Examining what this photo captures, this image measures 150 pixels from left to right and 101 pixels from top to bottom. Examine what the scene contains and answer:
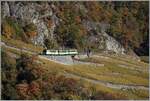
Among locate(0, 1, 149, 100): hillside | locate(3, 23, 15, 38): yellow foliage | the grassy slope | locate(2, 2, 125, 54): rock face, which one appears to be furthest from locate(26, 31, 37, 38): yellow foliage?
the grassy slope

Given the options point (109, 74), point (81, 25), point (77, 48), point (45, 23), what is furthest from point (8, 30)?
Result: point (81, 25)

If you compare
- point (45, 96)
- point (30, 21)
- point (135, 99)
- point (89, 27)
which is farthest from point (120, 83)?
point (89, 27)

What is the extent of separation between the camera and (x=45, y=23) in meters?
151

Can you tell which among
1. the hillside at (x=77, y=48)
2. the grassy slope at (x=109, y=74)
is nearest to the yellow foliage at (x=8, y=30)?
the hillside at (x=77, y=48)

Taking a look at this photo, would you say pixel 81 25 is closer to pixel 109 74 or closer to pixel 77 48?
pixel 77 48

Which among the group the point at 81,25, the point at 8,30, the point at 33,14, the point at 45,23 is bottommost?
the point at 81,25

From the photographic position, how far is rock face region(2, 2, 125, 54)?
145750 mm

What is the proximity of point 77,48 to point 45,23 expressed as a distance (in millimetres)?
9106

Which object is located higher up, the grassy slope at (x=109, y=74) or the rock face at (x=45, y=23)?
the rock face at (x=45, y=23)

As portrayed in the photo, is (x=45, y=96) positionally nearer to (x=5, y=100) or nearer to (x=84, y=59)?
(x=5, y=100)

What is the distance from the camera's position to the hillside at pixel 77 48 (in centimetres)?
10012

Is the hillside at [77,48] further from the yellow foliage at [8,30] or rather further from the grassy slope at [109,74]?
the yellow foliage at [8,30]

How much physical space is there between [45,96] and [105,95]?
346 inches

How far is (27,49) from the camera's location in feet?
395
